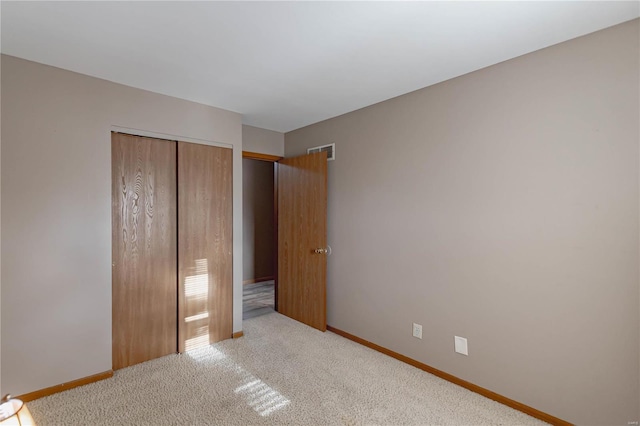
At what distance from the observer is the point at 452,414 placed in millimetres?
2141

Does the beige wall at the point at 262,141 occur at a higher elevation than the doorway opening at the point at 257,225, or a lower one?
higher

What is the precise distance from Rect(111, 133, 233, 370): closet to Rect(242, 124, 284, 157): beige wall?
1.95 ft

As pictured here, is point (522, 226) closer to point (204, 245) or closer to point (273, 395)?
point (273, 395)

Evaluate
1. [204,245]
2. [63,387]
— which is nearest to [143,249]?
[204,245]

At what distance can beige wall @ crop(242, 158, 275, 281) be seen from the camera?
6008mm

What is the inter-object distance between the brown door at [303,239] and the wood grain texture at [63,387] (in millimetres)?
2013

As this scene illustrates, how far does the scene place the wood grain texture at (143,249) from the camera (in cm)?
273

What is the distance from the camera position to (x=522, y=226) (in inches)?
86.0

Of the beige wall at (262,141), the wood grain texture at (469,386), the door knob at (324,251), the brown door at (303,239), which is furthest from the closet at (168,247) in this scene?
the wood grain texture at (469,386)

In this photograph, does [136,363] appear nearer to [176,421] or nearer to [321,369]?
[176,421]

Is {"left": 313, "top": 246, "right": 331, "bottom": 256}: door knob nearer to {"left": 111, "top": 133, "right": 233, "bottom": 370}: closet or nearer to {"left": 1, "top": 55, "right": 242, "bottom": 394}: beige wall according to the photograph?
{"left": 111, "top": 133, "right": 233, "bottom": 370}: closet

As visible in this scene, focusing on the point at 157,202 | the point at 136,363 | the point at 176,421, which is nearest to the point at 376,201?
the point at 157,202

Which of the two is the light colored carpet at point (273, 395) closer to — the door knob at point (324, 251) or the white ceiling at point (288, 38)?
the door knob at point (324, 251)

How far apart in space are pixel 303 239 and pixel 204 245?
1170 mm
